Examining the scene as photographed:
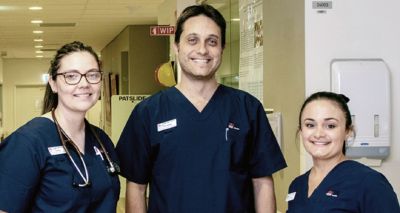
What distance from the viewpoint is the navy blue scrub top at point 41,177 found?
1.64m

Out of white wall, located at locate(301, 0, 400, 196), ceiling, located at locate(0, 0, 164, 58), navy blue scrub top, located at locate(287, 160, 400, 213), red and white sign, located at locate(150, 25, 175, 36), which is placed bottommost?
navy blue scrub top, located at locate(287, 160, 400, 213)

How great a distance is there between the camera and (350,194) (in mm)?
1702

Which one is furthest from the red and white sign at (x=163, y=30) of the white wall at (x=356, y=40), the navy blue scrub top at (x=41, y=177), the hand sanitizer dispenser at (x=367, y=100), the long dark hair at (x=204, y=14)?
the navy blue scrub top at (x=41, y=177)

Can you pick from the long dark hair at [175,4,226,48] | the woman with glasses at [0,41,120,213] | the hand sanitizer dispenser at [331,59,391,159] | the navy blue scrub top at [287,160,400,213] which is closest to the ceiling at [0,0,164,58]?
the hand sanitizer dispenser at [331,59,391,159]

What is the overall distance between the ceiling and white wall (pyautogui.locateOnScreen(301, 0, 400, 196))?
4481mm

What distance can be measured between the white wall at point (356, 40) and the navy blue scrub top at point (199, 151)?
2.32 feet

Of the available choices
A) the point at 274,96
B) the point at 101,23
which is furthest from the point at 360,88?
the point at 101,23

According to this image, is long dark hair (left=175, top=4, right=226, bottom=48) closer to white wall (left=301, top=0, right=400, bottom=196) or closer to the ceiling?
white wall (left=301, top=0, right=400, bottom=196)

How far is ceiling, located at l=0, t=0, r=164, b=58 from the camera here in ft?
22.9

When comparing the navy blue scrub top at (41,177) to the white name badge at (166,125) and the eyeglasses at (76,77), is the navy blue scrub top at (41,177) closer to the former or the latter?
the eyeglasses at (76,77)

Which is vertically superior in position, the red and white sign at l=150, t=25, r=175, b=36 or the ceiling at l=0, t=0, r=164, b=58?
the ceiling at l=0, t=0, r=164, b=58

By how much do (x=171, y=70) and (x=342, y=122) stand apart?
4.23 metres

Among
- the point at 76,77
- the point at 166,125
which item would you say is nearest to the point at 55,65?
the point at 76,77

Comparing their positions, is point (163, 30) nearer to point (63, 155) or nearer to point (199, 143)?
point (199, 143)
